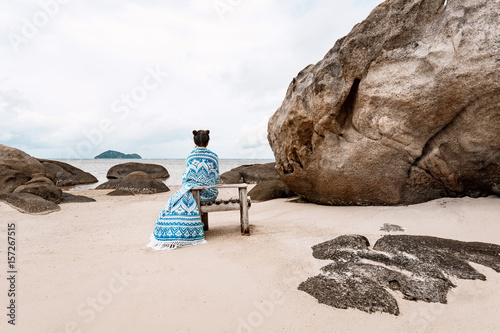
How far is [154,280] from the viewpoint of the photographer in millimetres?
2797

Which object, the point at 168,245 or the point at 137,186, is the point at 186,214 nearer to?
the point at 168,245

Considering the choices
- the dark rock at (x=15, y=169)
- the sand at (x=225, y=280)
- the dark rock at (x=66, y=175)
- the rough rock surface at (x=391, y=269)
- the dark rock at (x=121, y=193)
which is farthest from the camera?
the dark rock at (x=66, y=175)

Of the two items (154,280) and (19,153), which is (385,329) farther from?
(19,153)

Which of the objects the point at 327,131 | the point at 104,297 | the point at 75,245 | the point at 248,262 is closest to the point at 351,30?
the point at 327,131

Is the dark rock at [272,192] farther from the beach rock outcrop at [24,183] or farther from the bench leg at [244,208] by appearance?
the beach rock outcrop at [24,183]

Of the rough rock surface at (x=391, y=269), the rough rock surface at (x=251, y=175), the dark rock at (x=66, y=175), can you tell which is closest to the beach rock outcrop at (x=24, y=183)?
the dark rock at (x=66, y=175)

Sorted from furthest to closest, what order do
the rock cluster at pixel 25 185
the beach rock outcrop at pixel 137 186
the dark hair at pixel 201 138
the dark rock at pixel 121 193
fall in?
the beach rock outcrop at pixel 137 186, the dark rock at pixel 121 193, the rock cluster at pixel 25 185, the dark hair at pixel 201 138

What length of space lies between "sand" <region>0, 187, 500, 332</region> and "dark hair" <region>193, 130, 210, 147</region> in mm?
1543

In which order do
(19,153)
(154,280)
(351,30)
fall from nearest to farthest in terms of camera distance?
1. (154,280)
2. (351,30)
3. (19,153)

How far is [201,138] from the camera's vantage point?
4.60m

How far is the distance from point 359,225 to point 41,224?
627 centimetres

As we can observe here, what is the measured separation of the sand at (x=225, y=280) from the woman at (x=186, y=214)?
20 cm

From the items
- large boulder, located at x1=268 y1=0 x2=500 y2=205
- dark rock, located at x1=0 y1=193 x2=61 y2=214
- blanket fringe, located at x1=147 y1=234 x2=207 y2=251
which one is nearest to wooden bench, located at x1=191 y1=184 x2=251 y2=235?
blanket fringe, located at x1=147 y1=234 x2=207 y2=251

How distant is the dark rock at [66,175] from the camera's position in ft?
58.6
